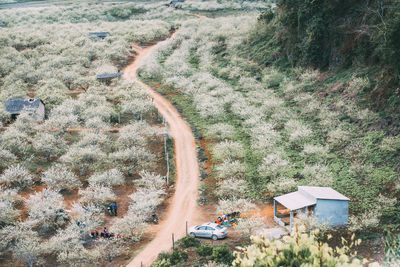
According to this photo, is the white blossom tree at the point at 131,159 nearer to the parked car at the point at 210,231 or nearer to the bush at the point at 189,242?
the parked car at the point at 210,231

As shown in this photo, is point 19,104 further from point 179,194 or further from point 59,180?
point 179,194

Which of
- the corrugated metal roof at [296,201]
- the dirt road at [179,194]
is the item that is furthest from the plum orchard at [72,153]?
the corrugated metal roof at [296,201]

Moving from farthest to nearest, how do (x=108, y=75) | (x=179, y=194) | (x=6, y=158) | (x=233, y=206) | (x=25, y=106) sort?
1. (x=108, y=75)
2. (x=25, y=106)
3. (x=6, y=158)
4. (x=179, y=194)
5. (x=233, y=206)

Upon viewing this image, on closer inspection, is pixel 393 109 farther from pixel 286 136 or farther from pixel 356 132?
pixel 286 136

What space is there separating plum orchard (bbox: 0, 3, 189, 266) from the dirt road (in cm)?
206

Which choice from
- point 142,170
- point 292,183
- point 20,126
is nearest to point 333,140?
point 292,183

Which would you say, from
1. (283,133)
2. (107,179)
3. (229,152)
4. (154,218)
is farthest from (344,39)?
(107,179)

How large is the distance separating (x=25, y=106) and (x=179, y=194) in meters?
35.4

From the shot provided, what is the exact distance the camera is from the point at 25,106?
61.6m

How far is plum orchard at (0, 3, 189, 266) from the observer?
3484 centimetres

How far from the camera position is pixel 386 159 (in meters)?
38.9

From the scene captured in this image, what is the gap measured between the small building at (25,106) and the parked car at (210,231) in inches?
1600

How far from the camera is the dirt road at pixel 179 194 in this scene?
113 feet

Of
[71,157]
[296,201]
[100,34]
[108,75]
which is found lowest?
[296,201]
